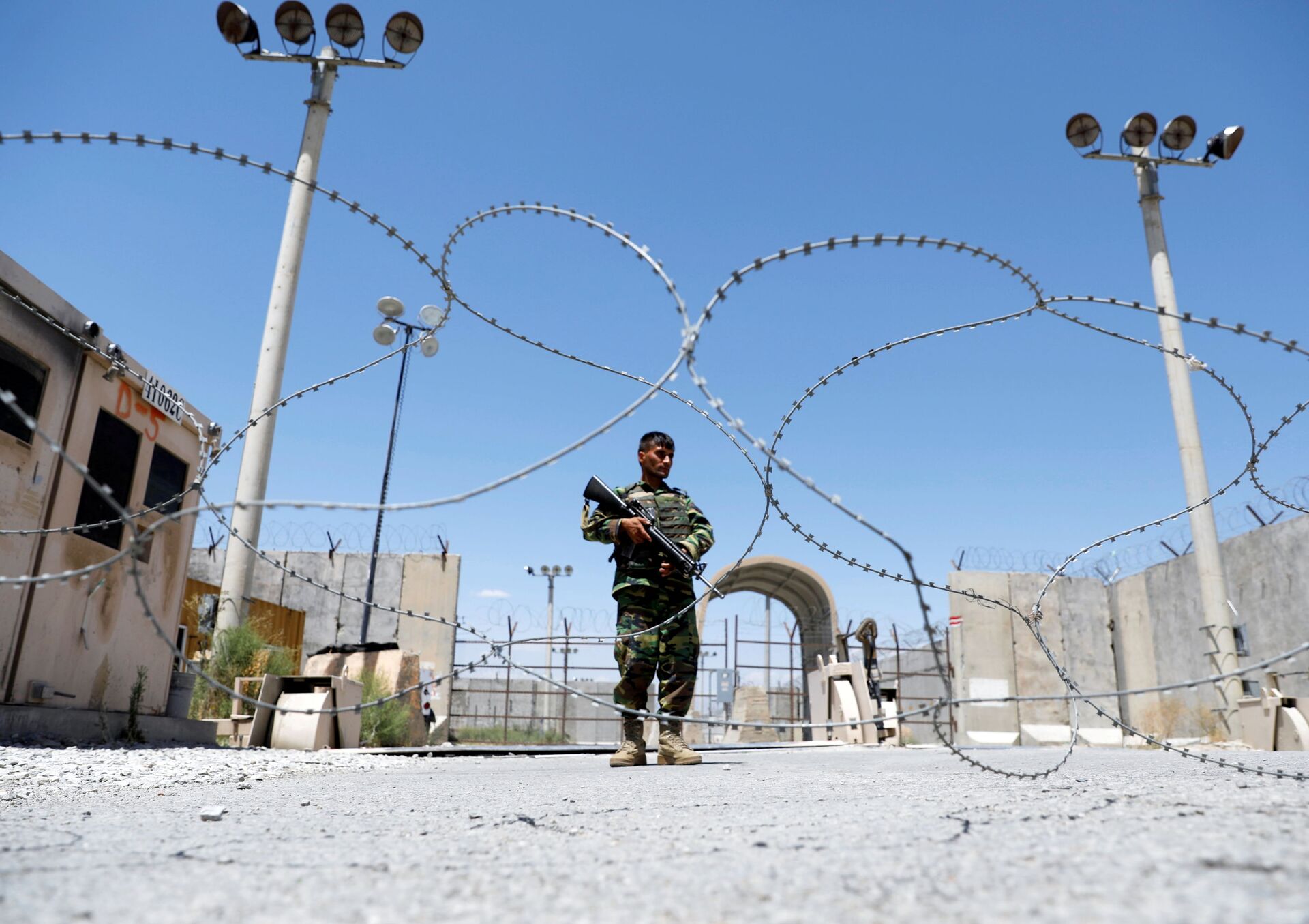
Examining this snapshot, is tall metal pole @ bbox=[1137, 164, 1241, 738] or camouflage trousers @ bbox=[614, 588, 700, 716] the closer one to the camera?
camouflage trousers @ bbox=[614, 588, 700, 716]

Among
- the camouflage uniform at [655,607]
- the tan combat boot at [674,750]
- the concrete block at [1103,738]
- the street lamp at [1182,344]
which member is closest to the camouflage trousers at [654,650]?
the camouflage uniform at [655,607]

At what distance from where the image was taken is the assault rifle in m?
4.37

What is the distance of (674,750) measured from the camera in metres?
4.61

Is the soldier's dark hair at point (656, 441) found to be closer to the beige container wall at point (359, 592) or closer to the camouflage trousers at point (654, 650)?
the camouflage trousers at point (654, 650)

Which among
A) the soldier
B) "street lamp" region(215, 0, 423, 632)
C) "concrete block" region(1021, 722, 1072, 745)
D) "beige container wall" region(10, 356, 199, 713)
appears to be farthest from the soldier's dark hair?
"concrete block" region(1021, 722, 1072, 745)

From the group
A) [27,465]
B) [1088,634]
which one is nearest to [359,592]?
[27,465]

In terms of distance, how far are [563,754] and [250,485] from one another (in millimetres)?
4726

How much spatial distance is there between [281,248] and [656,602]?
796cm

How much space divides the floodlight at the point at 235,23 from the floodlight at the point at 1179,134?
1289 centimetres

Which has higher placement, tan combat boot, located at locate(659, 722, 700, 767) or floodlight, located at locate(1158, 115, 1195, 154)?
floodlight, located at locate(1158, 115, 1195, 154)

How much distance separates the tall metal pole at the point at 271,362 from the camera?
30.8ft

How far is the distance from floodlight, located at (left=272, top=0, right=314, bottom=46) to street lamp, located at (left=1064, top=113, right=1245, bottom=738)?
35.8 ft

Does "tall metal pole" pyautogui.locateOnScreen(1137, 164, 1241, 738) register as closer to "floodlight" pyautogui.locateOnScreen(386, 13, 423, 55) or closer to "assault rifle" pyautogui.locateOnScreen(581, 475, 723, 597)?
"assault rifle" pyautogui.locateOnScreen(581, 475, 723, 597)

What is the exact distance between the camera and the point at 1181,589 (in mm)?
16578
